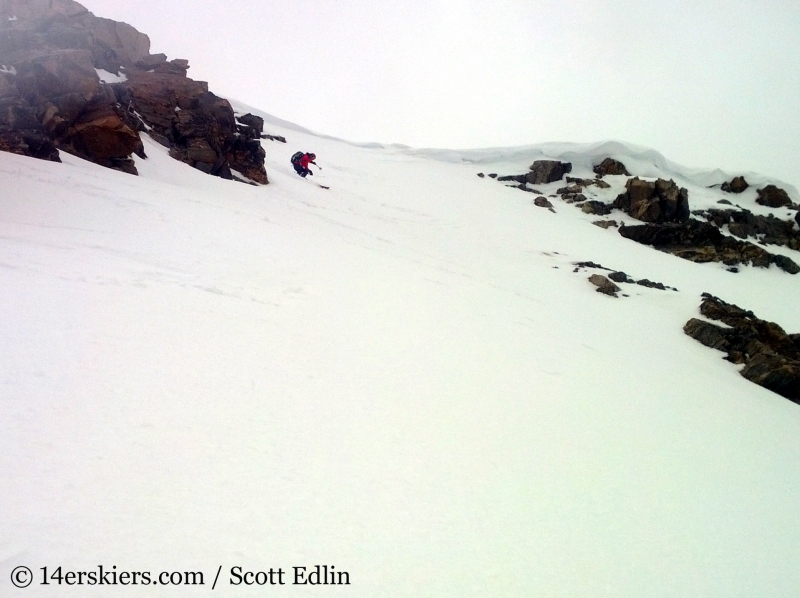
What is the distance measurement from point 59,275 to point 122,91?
17.4 m

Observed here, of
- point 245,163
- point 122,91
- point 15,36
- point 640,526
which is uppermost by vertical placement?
point 15,36

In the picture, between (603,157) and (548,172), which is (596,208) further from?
(603,157)

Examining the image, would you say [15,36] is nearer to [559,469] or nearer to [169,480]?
[169,480]

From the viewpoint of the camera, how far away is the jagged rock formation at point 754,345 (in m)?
7.88

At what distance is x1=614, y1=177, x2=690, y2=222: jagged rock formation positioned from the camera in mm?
24781

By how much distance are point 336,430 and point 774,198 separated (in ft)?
123

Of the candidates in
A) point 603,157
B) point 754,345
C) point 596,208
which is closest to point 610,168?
point 603,157

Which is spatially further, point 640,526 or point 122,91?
point 122,91

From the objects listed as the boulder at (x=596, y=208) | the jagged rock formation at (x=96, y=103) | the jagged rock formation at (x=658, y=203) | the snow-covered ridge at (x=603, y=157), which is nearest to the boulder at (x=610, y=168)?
the snow-covered ridge at (x=603, y=157)

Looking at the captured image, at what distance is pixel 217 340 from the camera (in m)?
4.20

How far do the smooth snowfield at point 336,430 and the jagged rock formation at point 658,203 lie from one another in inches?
777

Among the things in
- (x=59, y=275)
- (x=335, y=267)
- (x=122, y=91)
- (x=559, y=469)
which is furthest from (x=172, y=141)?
(x=559, y=469)

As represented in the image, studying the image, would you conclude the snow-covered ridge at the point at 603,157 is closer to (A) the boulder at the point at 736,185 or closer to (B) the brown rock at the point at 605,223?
(A) the boulder at the point at 736,185

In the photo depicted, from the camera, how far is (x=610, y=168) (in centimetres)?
3231
